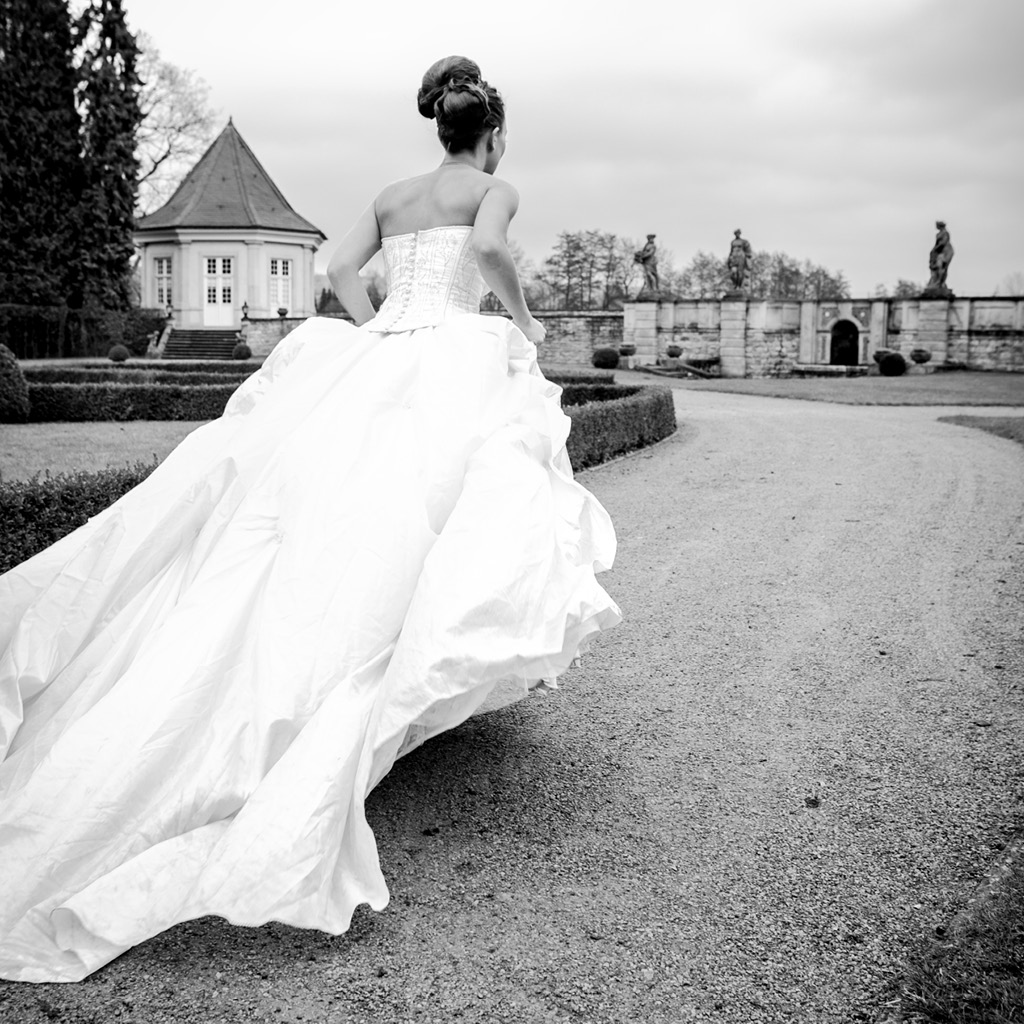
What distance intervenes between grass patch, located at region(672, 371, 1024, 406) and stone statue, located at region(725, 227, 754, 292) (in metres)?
7.83

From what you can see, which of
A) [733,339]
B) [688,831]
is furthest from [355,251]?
[733,339]

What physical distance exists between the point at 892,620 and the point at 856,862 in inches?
106

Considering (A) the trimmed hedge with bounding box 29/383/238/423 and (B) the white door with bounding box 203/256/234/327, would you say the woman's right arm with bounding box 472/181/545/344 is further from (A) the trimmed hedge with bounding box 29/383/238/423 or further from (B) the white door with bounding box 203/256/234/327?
(B) the white door with bounding box 203/256/234/327

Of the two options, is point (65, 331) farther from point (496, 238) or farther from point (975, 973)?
point (975, 973)

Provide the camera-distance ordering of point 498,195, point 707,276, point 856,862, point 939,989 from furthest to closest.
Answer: point 707,276, point 498,195, point 856,862, point 939,989

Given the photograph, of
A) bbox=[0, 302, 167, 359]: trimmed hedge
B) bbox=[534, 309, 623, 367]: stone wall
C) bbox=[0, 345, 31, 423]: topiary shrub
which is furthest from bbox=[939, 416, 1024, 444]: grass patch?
bbox=[0, 302, 167, 359]: trimmed hedge

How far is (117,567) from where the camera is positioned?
3.13 metres

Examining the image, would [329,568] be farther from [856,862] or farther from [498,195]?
[856,862]

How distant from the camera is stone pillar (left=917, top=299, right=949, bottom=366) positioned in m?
32.9

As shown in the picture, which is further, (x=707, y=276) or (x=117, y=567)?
(x=707, y=276)

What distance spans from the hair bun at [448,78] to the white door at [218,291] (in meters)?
39.9

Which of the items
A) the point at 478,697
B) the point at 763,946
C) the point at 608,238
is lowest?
the point at 763,946

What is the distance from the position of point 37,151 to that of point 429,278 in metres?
34.4

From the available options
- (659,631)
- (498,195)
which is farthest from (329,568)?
(659,631)
